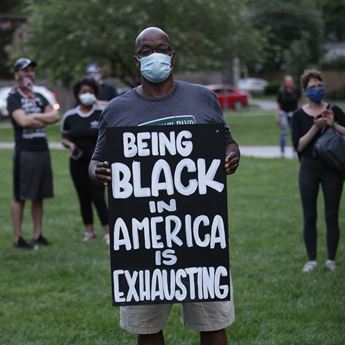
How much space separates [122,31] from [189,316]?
2296cm

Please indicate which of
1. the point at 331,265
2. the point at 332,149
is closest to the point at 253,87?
the point at 331,265

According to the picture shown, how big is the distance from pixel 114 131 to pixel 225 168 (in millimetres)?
555

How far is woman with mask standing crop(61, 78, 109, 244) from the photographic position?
8281mm

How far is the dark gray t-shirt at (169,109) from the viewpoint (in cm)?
375

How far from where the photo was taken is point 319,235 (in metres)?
8.51

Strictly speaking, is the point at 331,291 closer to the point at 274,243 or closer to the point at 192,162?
the point at 274,243

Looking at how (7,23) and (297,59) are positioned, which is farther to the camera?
(297,59)

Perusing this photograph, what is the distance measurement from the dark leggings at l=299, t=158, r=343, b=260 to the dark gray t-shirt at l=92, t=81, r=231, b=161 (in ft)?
9.51

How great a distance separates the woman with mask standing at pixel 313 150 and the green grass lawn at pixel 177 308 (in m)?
0.54

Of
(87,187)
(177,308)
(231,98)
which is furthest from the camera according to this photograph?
(231,98)

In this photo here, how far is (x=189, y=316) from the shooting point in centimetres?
388

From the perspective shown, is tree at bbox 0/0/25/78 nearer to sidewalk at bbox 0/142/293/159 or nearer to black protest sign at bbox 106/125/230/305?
sidewalk at bbox 0/142/293/159

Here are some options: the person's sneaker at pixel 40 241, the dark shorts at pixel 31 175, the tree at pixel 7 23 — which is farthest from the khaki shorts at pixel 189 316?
the tree at pixel 7 23

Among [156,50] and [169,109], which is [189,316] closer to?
[169,109]
